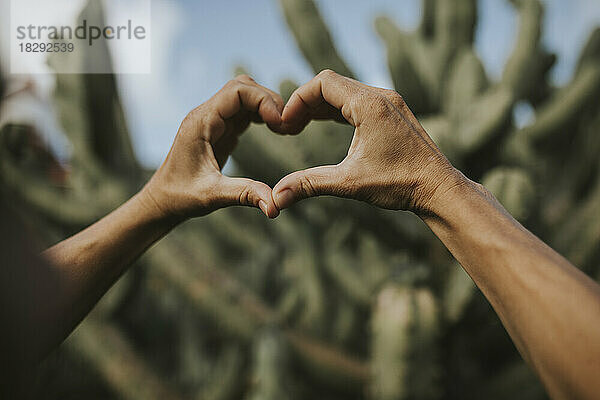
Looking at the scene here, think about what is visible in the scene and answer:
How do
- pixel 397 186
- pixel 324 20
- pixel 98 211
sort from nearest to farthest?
pixel 397 186, pixel 324 20, pixel 98 211

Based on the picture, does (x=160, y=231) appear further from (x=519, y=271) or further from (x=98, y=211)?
(x=98, y=211)

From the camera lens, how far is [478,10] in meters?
1.85

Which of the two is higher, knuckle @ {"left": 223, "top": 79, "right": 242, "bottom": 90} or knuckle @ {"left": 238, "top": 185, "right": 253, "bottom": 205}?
knuckle @ {"left": 223, "top": 79, "right": 242, "bottom": 90}

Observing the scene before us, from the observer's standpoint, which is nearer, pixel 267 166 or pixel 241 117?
pixel 241 117

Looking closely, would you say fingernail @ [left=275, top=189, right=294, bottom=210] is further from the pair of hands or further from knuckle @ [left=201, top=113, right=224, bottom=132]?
knuckle @ [left=201, top=113, right=224, bottom=132]

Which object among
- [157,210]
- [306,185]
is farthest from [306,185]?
[157,210]

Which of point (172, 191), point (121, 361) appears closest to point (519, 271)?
point (172, 191)

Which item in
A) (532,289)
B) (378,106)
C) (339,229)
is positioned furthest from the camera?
(339,229)

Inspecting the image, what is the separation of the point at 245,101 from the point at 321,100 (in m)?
0.10

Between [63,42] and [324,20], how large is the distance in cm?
86

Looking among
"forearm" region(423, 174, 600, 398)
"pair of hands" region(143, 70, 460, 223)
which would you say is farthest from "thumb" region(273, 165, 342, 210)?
"forearm" region(423, 174, 600, 398)

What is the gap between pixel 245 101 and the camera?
26.2 inches

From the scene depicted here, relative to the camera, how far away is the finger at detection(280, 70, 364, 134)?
1.82 feet

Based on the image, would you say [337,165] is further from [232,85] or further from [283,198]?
[232,85]
